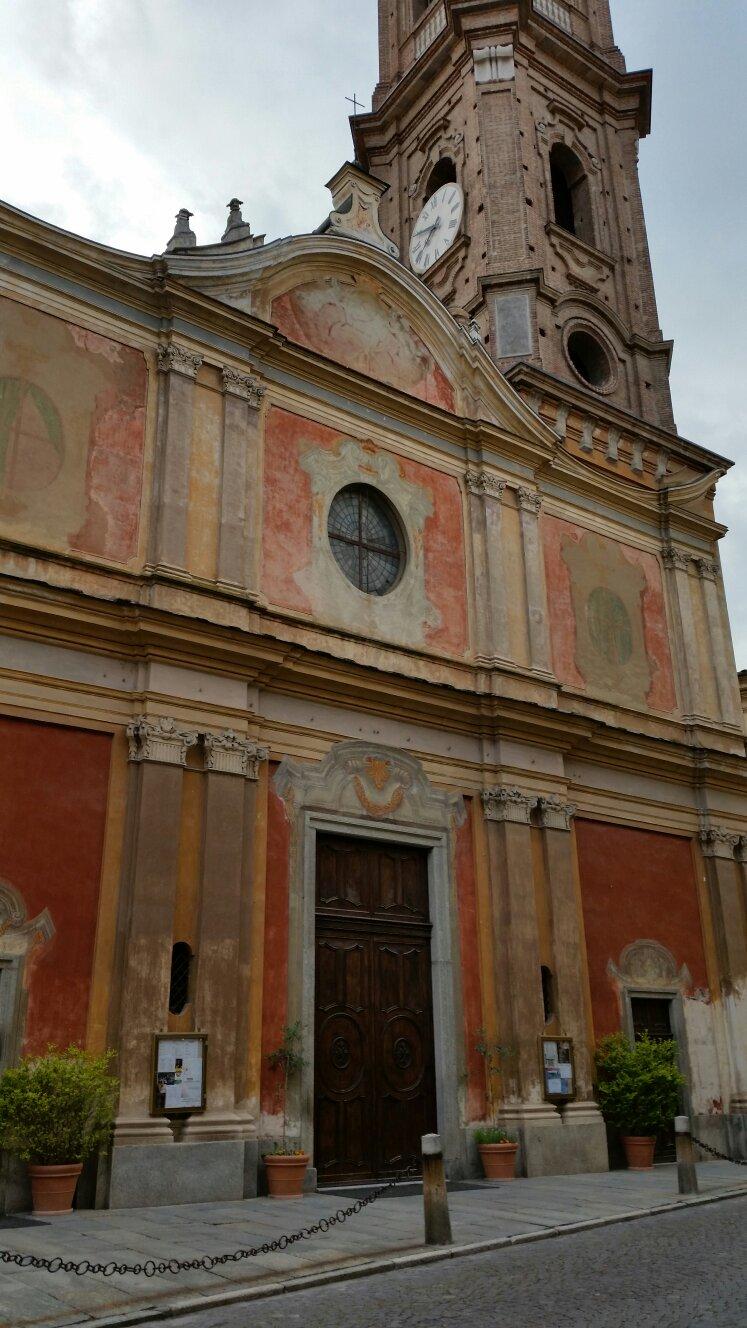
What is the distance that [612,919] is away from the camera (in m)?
16.0

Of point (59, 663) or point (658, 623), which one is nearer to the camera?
point (59, 663)


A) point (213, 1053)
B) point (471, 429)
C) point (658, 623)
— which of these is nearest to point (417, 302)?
point (471, 429)

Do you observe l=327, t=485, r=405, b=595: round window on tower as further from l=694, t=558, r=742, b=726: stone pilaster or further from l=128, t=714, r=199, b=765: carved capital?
l=694, t=558, r=742, b=726: stone pilaster

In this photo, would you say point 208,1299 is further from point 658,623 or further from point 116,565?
point 658,623

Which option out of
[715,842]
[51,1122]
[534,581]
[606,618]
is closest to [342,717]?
[534,581]

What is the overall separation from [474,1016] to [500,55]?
20.1 m

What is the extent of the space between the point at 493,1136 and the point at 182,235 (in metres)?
12.1

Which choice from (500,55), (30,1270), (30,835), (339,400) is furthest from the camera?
(500,55)

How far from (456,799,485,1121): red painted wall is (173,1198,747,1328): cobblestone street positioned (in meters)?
4.96

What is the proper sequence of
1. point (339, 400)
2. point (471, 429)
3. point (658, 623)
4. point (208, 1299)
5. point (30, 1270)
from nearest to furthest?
point (208, 1299) → point (30, 1270) → point (339, 400) → point (471, 429) → point (658, 623)

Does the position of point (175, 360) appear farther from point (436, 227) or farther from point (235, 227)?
point (436, 227)

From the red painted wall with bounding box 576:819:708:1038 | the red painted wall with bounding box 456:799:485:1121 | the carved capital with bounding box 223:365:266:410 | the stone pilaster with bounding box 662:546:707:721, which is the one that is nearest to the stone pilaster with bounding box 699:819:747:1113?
the red painted wall with bounding box 576:819:708:1038

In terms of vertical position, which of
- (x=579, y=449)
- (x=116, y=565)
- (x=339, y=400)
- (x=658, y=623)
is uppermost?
(x=579, y=449)

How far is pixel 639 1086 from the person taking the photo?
46.7 ft
